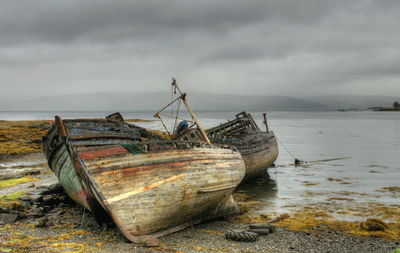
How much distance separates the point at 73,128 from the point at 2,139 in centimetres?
2728

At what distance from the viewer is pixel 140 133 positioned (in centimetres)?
1287

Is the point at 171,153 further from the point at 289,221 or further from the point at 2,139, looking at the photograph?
the point at 2,139

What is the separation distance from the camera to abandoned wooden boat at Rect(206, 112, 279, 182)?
17.8 meters

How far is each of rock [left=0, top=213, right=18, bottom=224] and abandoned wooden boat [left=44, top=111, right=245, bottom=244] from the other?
6.45 feet

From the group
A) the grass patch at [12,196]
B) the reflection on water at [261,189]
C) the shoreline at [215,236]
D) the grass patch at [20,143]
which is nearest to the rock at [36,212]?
the shoreline at [215,236]

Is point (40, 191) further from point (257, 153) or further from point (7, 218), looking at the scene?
point (257, 153)

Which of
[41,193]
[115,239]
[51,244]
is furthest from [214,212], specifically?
[41,193]

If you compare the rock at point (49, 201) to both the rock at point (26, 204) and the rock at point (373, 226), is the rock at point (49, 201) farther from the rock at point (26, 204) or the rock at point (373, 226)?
the rock at point (373, 226)

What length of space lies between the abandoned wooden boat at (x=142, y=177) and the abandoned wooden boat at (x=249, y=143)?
6.19 meters

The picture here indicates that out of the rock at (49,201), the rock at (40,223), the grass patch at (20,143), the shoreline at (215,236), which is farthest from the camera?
the grass patch at (20,143)

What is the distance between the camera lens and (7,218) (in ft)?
32.4

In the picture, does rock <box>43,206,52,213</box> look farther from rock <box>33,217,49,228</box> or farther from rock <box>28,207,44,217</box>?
rock <box>33,217,49,228</box>

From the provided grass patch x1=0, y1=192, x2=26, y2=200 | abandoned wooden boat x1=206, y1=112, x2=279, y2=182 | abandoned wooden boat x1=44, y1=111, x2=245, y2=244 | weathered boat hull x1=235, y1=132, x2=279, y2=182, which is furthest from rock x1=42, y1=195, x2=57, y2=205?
weathered boat hull x1=235, y1=132, x2=279, y2=182

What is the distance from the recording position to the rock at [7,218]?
9.74 meters
